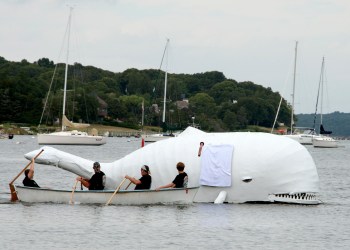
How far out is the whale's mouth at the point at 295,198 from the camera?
45.0 meters

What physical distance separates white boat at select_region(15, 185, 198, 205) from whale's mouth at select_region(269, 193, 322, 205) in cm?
402

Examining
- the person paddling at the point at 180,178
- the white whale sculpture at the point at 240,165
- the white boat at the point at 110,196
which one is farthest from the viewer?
the white whale sculpture at the point at 240,165

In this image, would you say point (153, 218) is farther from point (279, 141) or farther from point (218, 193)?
point (279, 141)

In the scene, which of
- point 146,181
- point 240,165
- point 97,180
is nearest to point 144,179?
point 146,181

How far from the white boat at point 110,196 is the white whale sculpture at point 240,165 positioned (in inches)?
69.7

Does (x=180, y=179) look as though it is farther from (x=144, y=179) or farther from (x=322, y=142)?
(x=322, y=142)

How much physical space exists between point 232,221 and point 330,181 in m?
33.9

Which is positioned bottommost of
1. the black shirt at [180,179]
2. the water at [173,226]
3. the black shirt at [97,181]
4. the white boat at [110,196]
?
the water at [173,226]

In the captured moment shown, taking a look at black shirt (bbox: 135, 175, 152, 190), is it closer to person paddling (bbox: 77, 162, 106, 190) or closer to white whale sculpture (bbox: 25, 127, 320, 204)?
white whale sculpture (bbox: 25, 127, 320, 204)

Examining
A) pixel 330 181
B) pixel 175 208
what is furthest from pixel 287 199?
pixel 330 181

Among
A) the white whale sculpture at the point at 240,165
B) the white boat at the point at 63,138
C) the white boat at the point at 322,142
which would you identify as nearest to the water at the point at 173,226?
the white whale sculpture at the point at 240,165

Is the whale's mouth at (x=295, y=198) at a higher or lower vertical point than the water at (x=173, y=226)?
Result: higher

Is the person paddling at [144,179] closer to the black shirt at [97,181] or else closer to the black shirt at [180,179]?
the black shirt at [97,181]

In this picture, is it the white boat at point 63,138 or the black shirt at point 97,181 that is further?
the white boat at point 63,138
